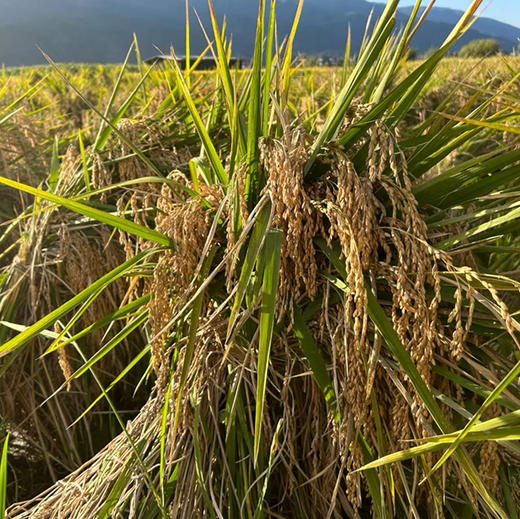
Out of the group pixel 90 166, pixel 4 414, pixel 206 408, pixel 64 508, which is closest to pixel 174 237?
pixel 206 408

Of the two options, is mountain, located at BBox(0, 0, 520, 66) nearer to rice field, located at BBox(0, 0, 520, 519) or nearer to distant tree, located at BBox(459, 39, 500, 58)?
distant tree, located at BBox(459, 39, 500, 58)

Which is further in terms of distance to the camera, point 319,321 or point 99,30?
point 99,30

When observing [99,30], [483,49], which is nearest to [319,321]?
[483,49]

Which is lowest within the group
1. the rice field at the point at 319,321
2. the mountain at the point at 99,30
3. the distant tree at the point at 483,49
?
the mountain at the point at 99,30

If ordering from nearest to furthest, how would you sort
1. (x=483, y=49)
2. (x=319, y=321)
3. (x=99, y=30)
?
(x=319, y=321), (x=483, y=49), (x=99, y=30)

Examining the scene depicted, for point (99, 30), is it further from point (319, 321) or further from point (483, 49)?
point (319, 321)

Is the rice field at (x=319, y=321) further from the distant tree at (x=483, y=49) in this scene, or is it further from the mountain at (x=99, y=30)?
the mountain at (x=99, y=30)

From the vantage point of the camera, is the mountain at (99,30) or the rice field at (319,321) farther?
the mountain at (99,30)

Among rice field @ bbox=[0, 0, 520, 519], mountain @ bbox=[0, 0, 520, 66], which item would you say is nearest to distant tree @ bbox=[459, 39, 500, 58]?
rice field @ bbox=[0, 0, 520, 519]

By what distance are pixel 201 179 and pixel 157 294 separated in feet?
1.43

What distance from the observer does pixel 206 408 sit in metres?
1.31

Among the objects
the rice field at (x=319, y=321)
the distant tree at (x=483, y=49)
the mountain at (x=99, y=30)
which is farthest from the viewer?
the mountain at (x=99, y=30)

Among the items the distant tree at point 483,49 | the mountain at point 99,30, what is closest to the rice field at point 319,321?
the distant tree at point 483,49

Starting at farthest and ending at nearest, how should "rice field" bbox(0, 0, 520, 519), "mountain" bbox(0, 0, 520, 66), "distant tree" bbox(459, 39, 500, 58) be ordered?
"mountain" bbox(0, 0, 520, 66) < "distant tree" bbox(459, 39, 500, 58) < "rice field" bbox(0, 0, 520, 519)
